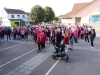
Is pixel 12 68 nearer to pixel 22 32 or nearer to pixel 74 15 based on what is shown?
pixel 22 32

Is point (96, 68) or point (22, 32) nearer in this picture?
point (96, 68)

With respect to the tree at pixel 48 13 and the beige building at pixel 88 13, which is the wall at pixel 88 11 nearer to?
the beige building at pixel 88 13

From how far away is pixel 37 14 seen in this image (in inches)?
1797

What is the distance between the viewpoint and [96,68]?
6.63 meters

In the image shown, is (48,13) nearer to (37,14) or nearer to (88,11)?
(37,14)

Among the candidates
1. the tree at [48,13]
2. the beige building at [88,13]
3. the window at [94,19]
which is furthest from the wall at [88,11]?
the tree at [48,13]

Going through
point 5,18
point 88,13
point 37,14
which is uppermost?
point 37,14

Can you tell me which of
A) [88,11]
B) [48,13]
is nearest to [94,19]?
[88,11]

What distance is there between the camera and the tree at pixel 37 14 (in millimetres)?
45844

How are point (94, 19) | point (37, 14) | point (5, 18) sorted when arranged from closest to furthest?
point (94, 19)
point (37, 14)
point (5, 18)

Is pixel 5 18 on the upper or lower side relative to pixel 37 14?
lower

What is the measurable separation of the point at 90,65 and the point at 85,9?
22636 mm

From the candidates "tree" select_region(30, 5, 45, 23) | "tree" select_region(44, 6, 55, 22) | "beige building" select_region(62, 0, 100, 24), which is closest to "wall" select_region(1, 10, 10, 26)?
"tree" select_region(30, 5, 45, 23)

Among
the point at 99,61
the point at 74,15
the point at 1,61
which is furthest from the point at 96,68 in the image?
the point at 74,15
